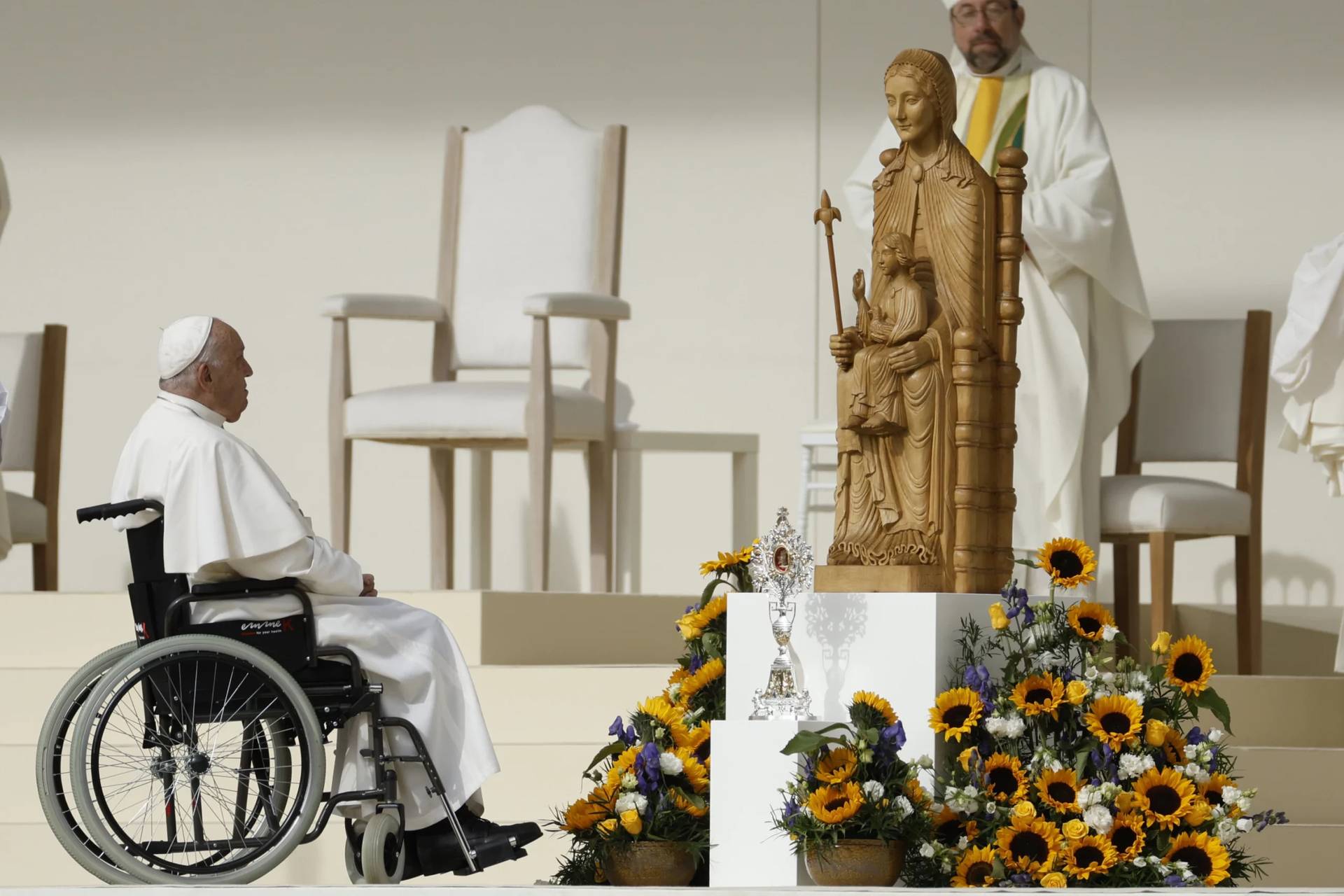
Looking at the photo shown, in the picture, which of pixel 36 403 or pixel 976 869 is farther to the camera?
pixel 36 403

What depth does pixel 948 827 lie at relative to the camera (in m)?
3.14

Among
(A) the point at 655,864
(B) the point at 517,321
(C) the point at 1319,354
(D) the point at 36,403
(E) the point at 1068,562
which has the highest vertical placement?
(B) the point at 517,321

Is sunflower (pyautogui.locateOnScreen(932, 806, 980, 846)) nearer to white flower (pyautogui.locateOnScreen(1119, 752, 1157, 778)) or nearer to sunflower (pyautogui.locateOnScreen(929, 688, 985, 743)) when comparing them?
sunflower (pyautogui.locateOnScreen(929, 688, 985, 743))

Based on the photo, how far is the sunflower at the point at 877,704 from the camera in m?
3.13

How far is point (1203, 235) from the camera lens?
6977 mm

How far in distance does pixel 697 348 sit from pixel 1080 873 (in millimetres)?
4302

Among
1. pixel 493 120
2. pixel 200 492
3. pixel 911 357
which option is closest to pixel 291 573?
pixel 200 492

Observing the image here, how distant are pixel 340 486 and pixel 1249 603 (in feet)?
7.65

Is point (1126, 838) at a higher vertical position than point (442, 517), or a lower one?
lower

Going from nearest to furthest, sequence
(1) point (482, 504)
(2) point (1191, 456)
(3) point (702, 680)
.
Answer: (3) point (702, 680), (2) point (1191, 456), (1) point (482, 504)

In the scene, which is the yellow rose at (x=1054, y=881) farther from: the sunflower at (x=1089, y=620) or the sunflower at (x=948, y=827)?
the sunflower at (x=1089, y=620)

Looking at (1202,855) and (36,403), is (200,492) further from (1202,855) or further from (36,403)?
(36,403)

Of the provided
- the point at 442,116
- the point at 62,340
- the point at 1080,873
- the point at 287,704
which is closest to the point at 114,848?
the point at 287,704

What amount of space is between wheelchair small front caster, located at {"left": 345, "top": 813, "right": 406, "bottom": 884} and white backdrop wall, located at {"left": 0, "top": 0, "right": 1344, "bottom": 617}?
12.0ft
